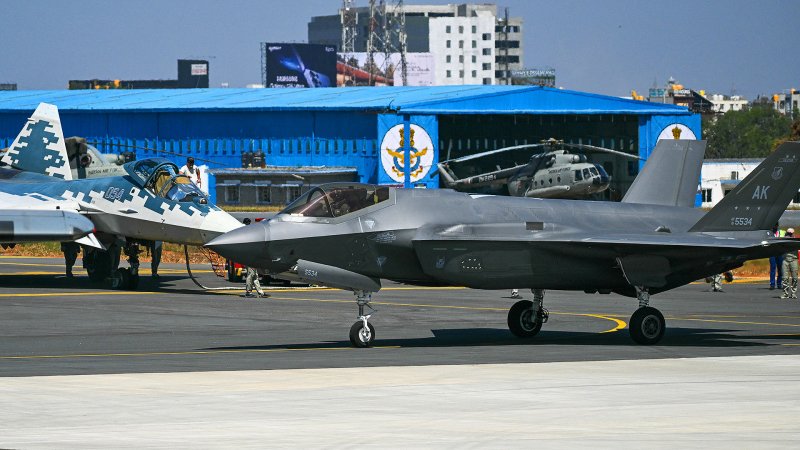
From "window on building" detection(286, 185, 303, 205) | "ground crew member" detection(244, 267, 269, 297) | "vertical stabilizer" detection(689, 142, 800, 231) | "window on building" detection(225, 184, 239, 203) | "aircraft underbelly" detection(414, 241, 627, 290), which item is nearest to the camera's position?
"aircraft underbelly" detection(414, 241, 627, 290)

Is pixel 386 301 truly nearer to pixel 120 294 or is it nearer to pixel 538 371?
pixel 120 294

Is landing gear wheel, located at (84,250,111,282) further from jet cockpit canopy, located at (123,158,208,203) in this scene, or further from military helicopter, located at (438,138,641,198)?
military helicopter, located at (438,138,641,198)

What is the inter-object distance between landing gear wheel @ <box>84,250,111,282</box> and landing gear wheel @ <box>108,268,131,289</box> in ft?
2.66

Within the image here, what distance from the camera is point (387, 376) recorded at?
16719 mm

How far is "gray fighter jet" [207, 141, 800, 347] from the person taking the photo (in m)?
20.3

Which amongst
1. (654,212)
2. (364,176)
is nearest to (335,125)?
(364,176)

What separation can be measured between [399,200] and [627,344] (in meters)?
4.56

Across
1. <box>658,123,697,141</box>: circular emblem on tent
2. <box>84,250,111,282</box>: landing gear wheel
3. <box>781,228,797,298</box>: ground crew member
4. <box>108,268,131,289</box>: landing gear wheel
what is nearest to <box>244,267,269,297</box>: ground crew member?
<box>108,268,131,289</box>: landing gear wheel

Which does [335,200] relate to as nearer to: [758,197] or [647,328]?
[647,328]

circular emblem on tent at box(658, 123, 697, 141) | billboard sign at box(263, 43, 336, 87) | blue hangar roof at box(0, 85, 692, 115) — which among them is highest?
billboard sign at box(263, 43, 336, 87)

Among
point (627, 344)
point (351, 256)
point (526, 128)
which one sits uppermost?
point (526, 128)

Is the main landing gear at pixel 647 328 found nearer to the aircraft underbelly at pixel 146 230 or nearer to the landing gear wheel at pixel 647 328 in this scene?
the landing gear wheel at pixel 647 328

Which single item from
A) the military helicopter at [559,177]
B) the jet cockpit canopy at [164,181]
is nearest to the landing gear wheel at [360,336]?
the jet cockpit canopy at [164,181]

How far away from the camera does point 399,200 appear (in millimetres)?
20938
